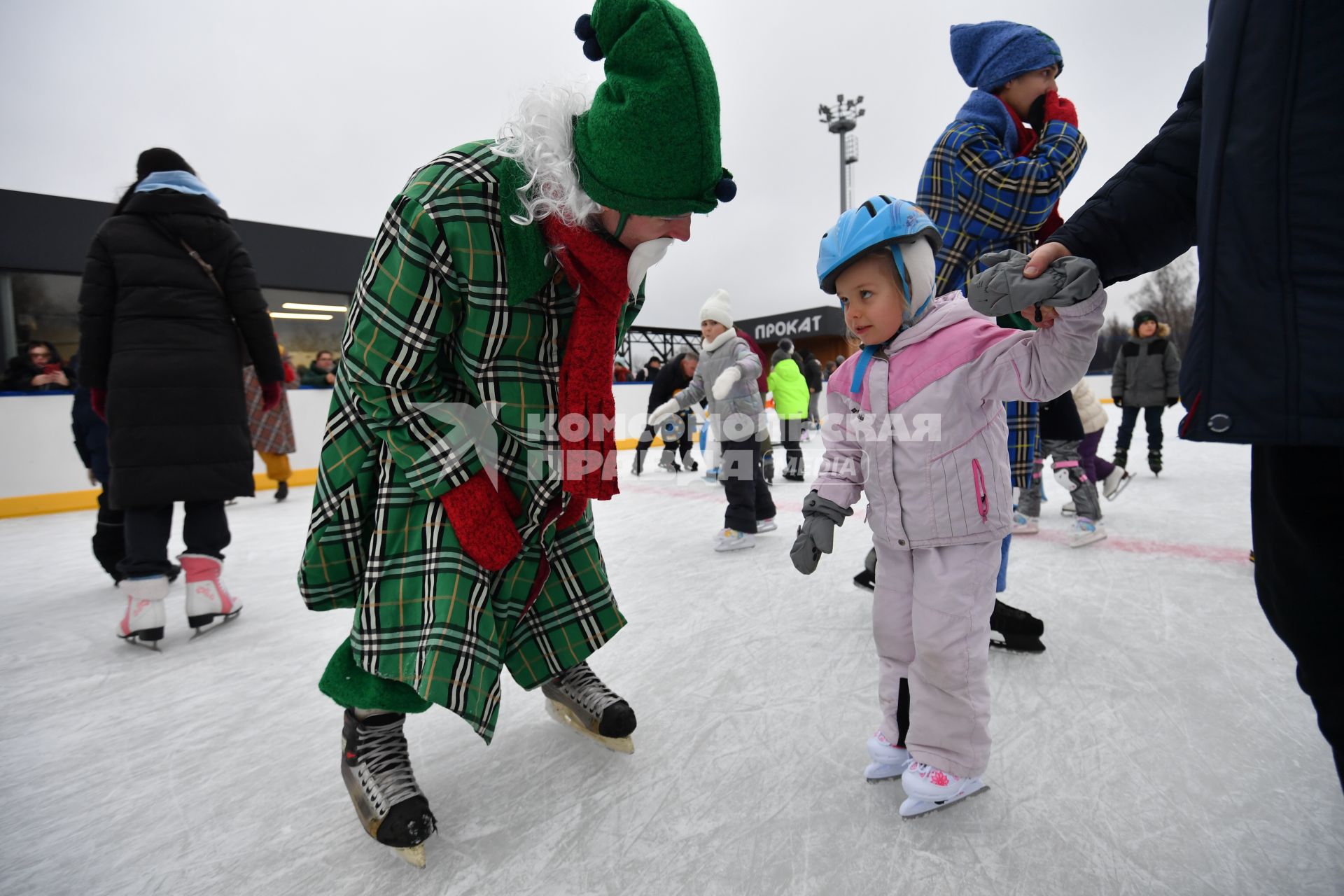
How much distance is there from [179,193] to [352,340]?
5.16ft

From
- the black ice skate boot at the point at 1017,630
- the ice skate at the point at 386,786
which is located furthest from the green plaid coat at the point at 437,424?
the black ice skate boot at the point at 1017,630

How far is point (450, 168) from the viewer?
91 centimetres

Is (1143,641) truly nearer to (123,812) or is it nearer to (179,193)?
(123,812)

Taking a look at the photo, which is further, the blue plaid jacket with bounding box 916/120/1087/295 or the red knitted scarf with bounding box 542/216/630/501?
the blue plaid jacket with bounding box 916/120/1087/295

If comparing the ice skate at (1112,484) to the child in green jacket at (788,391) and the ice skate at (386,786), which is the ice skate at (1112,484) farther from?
the ice skate at (386,786)

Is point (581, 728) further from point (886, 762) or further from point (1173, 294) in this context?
point (1173, 294)

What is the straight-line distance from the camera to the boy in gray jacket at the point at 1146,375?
4.57 meters

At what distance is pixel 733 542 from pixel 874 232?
209cm

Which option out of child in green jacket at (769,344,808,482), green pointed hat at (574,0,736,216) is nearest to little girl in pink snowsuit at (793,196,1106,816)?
green pointed hat at (574,0,736,216)

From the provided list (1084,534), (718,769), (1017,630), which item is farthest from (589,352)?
(1084,534)

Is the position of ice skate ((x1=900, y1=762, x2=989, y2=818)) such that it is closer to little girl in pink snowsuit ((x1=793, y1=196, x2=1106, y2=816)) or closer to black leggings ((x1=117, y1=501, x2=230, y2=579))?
little girl in pink snowsuit ((x1=793, y1=196, x2=1106, y2=816))

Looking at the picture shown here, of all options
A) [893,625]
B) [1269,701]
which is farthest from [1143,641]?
[893,625]

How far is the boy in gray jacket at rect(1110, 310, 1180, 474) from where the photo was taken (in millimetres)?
4574

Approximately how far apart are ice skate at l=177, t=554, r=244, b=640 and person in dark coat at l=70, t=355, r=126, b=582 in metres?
0.66
